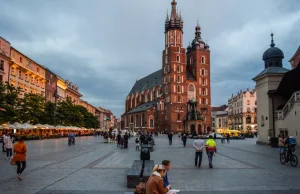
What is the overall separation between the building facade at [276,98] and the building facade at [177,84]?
61477mm

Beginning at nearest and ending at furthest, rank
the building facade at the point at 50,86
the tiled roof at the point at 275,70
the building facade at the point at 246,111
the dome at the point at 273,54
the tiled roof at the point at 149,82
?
the tiled roof at the point at 275,70
the dome at the point at 273,54
the building facade at the point at 50,86
the building facade at the point at 246,111
the tiled roof at the point at 149,82

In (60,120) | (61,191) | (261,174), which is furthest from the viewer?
(60,120)

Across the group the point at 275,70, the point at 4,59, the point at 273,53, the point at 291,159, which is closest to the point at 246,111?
the point at 273,53

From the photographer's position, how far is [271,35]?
3828cm

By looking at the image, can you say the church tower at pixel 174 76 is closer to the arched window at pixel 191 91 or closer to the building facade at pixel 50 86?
the arched window at pixel 191 91

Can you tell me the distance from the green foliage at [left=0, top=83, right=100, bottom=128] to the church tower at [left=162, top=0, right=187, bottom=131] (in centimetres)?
3469

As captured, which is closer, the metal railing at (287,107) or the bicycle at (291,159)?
the bicycle at (291,159)

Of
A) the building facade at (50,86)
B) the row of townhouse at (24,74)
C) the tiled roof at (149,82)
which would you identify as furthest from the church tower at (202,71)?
A: the building facade at (50,86)

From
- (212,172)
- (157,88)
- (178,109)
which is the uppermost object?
(157,88)

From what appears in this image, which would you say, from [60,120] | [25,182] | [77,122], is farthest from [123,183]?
[77,122]

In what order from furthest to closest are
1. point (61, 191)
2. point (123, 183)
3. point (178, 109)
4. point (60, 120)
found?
1. point (178, 109)
2. point (60, 120)
3. point (123, 183)
4. point (61, 191)

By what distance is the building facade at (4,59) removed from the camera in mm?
44312

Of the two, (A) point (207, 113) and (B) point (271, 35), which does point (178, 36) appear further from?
(B) point (271, 35)

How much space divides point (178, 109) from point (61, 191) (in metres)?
91.5
